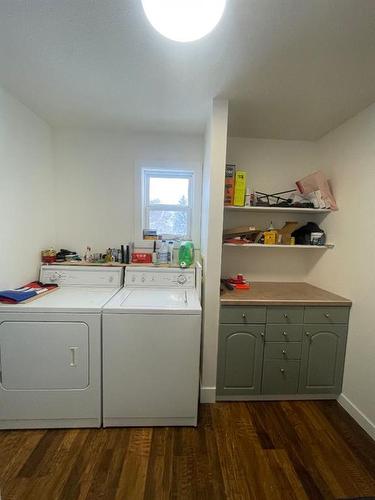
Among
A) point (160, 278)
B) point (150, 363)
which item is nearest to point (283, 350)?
point (150, 363)

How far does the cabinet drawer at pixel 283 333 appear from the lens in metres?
1.83

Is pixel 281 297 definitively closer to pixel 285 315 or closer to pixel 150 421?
pixel 285 315

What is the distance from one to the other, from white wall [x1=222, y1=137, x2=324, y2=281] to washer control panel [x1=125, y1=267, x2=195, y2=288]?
1.77 feet

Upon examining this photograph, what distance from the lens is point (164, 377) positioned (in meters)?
1.57

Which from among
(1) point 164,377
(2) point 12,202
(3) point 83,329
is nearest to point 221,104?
(2) point 12,202

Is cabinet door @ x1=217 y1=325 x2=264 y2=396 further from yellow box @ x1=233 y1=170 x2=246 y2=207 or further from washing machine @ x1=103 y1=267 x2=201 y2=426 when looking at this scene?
yellow box @ x1=233 y1=170 x2=246 y2=207

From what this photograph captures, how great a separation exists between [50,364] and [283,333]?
5.70 ft

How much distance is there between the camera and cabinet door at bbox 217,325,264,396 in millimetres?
1829

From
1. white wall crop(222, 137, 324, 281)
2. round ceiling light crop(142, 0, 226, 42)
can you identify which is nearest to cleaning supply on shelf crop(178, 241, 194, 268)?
white wall crop(222, 137, 324, 281)

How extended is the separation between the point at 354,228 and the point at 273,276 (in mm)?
877

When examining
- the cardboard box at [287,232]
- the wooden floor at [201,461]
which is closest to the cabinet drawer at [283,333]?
the wooden floor at [201,461]

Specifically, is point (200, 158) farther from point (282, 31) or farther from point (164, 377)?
point (164, 377)

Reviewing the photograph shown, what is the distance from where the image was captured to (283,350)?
185cm

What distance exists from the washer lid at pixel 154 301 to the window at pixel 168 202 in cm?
76
